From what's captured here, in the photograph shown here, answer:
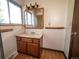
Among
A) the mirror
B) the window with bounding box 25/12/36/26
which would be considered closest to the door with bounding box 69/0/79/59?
the mirror

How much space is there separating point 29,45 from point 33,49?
0.20 m

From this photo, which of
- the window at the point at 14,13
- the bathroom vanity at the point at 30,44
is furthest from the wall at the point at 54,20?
the bathroom vanity at the point at 30,44

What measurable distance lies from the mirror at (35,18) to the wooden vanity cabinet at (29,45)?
2.71ft

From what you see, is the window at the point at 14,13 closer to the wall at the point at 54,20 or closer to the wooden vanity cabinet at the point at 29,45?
the wall at the point at 54,20

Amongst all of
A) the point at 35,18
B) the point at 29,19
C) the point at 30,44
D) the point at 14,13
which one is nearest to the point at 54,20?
the point at 35,18

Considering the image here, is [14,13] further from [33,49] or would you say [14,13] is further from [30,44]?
[33,49]

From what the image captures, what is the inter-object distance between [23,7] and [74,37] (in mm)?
2460

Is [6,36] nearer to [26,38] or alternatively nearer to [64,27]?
[26,38]

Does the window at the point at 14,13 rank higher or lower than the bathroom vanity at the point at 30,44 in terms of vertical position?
higher

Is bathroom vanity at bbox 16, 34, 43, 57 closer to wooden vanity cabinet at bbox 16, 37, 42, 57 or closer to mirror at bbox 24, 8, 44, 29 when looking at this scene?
wooden vanity cabinet at bbox 16, 37, 42, 57

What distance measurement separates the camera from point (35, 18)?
2.96 meters

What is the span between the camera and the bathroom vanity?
2277mm

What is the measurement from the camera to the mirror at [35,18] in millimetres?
2942

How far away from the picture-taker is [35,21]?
9.77 ft
